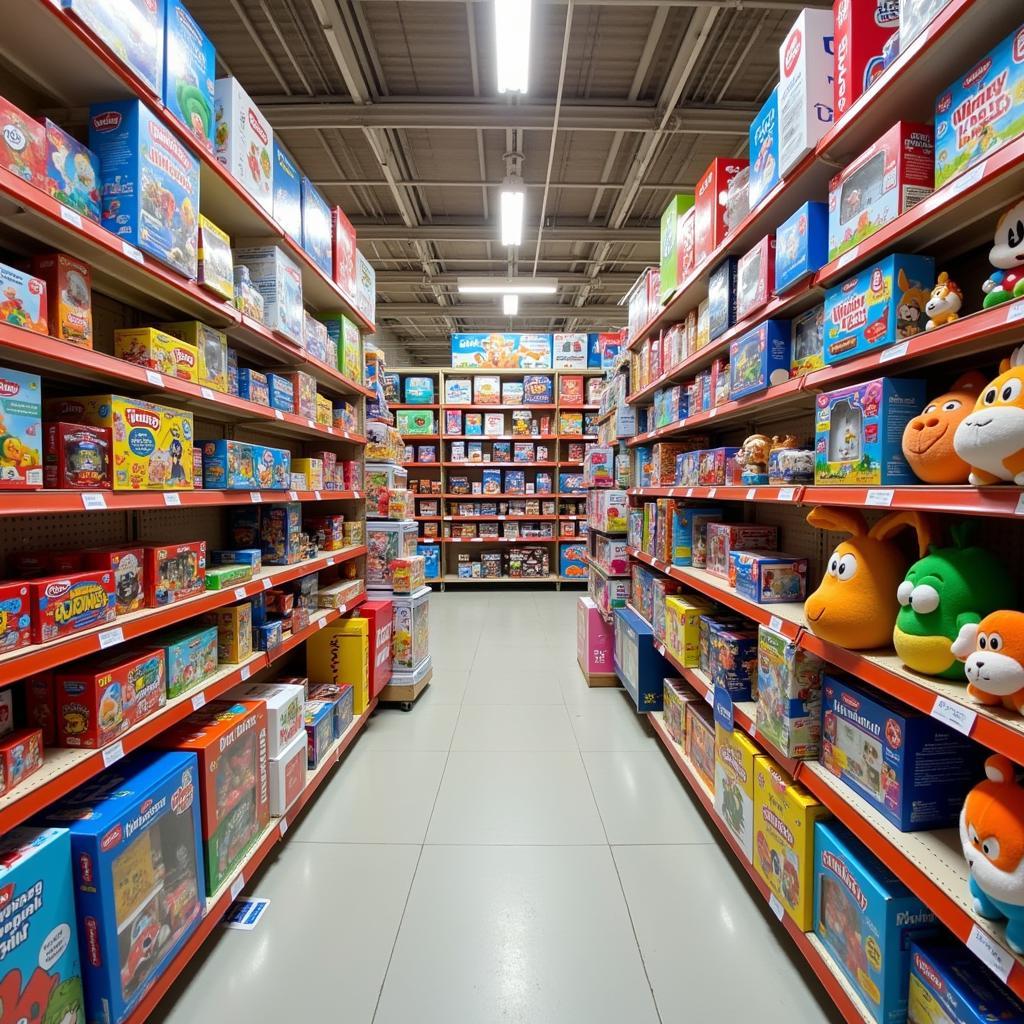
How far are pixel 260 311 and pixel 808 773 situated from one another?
8.17ft

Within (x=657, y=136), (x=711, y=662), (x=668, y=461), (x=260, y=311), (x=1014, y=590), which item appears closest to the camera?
(x=1014, y=590)

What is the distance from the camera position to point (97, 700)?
1330 millimetres

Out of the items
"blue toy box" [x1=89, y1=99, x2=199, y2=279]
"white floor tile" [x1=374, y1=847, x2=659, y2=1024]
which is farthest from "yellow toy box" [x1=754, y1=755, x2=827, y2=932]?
"blue toy box" [x1=89, y1=99, x2=199, y2=279]

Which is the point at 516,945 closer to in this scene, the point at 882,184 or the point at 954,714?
the point at 954,714

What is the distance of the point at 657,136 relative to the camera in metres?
4.98

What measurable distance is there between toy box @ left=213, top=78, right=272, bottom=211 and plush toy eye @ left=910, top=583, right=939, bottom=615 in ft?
7.87

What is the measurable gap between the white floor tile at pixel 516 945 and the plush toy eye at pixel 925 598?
1310 mm

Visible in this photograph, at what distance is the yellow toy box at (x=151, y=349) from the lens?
1.60 m

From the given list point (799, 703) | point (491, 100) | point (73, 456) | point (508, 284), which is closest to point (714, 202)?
point (799, 703)

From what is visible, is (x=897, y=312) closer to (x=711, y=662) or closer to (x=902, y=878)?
(x=902, y=878)

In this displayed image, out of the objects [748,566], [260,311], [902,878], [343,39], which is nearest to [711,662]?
[748,566]

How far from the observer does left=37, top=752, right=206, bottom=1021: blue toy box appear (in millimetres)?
1208

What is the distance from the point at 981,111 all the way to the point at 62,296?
80.2 inches

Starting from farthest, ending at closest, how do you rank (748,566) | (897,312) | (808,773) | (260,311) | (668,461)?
(668,461) → (260,311) → (748,566) → (808,773) → (897,312)
